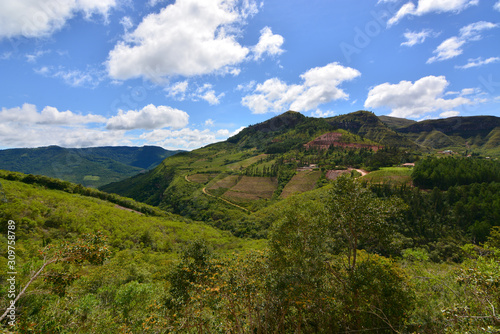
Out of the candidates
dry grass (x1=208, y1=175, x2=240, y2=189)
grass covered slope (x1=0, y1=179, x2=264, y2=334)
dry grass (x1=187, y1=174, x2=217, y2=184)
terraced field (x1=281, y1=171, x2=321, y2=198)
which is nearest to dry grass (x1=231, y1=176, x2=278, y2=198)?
dry grass (x1=208, y1=175, x2=240, y2=189)

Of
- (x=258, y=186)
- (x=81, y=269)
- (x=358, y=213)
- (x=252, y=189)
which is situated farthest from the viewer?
(x=258, y=186)

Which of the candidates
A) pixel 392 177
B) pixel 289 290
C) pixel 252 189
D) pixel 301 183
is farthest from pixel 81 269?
pixel 392 177

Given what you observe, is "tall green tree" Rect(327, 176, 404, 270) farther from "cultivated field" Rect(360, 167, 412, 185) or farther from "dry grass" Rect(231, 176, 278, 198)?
"dry grass" Rect(231, 176, 278, 198)

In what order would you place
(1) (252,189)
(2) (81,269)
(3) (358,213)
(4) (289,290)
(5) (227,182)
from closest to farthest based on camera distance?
(4) (289,290) → (3) (358,213) → (2) (81,269) → (1) (252,189) → (5) (227,182)

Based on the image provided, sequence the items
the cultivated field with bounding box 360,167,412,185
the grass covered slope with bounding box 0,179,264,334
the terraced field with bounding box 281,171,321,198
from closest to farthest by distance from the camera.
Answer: the grass covered slope with bounding box 0,179,264,334, the cultivated field with bounding box 360,167,412,185, the terraced field with bounding box 281,171,321,198

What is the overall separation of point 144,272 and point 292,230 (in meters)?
19.9

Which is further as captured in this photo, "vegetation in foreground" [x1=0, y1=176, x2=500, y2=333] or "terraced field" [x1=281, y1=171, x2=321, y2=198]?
"terraced field" [x1=281, y1=171, x2=321, y2=198]

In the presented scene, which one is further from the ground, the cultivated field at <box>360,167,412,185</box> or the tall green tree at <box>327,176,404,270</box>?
the tall green tree at <box>327,176,404,270</box>

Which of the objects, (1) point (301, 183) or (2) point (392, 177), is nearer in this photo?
(2) point (392, 177)

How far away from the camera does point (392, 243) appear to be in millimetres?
14195

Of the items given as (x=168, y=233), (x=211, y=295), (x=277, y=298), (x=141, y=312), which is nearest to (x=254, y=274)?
(x=277, y=298)

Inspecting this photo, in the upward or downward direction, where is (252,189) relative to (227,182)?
downward

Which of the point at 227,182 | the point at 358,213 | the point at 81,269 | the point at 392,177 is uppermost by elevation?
the point at 358,213

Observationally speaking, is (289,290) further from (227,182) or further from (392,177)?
(227,182)
